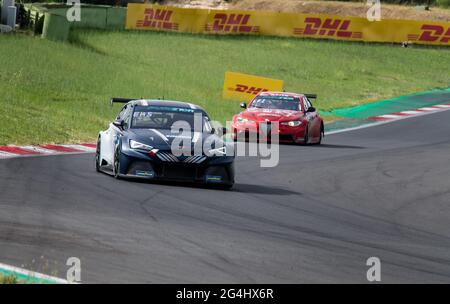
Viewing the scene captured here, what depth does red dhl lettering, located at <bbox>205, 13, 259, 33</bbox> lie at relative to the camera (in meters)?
52.7

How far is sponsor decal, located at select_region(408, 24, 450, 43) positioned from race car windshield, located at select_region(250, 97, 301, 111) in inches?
1049

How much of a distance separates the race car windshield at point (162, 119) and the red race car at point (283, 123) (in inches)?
311

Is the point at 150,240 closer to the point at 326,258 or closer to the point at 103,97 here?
the point at 326,258

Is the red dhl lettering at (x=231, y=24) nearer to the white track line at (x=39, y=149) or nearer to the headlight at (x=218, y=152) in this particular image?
the white track line at (x=39, y=149)

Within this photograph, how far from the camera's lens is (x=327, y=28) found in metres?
52.9

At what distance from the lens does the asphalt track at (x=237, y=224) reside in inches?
388

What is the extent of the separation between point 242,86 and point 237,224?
23.1 m

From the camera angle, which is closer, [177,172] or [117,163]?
[177,172]

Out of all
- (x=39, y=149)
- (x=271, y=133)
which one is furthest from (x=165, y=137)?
(x=271, y=133)
